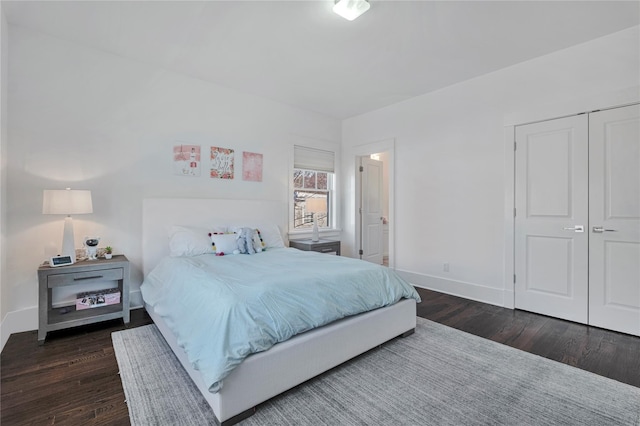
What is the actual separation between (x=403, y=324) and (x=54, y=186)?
350cm

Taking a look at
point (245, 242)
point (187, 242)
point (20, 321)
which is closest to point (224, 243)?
point (245, 242)

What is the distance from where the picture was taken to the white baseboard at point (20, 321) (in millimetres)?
2531

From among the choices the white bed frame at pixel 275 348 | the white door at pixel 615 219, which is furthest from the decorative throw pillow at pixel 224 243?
the white door at pixel 615 219

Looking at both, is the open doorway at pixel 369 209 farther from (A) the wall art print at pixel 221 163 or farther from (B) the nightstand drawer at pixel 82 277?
(B) the nightstand drawer at pixel 82 277

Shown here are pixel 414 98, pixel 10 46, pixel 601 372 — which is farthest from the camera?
pixel 414 98

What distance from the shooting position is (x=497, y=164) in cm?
344

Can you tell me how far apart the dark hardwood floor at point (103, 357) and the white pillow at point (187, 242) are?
749 millimetres

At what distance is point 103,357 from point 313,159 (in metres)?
3.74

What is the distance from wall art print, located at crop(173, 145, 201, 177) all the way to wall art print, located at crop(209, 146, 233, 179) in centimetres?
19

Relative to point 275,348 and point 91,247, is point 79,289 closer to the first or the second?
point 91,247

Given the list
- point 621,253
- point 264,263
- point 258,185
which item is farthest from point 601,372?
point 258,185

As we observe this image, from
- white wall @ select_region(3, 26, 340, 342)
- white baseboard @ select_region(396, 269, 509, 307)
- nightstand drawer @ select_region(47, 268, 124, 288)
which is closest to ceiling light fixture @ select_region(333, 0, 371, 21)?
white wall @ select_region(3, 26, 340, 342)

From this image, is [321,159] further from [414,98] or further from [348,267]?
[348,267]

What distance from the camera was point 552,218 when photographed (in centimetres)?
308
